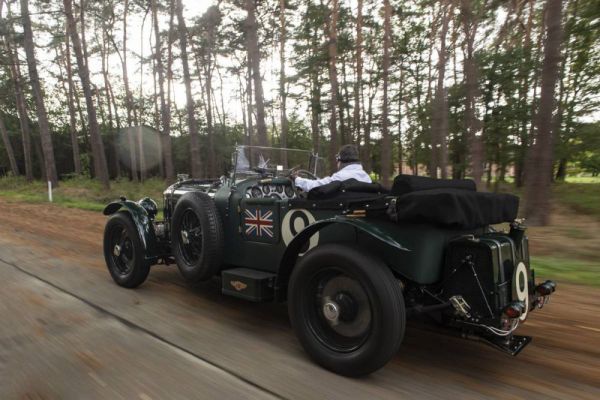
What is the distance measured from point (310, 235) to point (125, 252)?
2.75 m

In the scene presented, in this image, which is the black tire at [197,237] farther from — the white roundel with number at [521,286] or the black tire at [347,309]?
the white roundel with number at [521,286]

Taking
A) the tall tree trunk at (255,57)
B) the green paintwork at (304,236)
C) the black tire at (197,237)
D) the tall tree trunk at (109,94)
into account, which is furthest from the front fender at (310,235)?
the tall tree trunk at (109,94)

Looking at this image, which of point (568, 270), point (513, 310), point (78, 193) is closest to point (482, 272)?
point (513, 310)

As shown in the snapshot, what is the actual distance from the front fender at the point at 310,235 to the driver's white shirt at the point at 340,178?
576 mm

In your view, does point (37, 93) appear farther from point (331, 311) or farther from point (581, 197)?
point (581, 197)

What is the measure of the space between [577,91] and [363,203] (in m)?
17.0

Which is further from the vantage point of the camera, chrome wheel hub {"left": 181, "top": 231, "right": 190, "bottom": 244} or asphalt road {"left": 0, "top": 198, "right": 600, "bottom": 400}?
chrome wheel hub {"left": 181, "top": 231, "right": 190, "bottom": 244}

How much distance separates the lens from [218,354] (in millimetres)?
2916

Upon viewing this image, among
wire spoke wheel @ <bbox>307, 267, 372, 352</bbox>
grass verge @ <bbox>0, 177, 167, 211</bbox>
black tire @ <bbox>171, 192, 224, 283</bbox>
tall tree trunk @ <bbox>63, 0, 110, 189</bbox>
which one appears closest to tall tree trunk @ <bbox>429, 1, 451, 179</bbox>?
black tire @ <bbox>171, 192, 224, 283</bbox>

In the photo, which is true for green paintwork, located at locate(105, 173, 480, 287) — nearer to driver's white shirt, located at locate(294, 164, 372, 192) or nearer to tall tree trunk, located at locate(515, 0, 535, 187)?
driver's white shirt, located at locate(294, 164, 372, 192)

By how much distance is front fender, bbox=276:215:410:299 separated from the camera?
8.40ft

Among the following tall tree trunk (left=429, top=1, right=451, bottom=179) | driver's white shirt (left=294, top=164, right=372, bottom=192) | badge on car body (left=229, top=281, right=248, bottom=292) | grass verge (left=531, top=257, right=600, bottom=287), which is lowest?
grass verge (left=531, top=257, right=600, bottom=287)

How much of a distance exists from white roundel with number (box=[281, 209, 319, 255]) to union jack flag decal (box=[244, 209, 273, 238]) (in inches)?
6.1

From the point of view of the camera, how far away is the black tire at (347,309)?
7.88 ft
